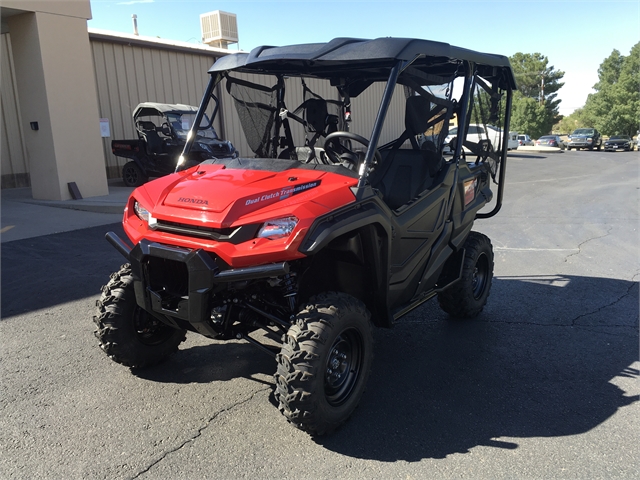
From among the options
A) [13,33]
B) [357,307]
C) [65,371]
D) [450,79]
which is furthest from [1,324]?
[13,33]

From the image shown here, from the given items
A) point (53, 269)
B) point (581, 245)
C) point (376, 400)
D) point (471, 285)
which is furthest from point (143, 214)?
point (581, 245)

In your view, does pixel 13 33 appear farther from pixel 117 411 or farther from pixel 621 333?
pixel 621 333

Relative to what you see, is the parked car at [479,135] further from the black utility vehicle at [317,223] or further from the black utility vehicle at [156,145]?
the black utility vehicle at [156,145]

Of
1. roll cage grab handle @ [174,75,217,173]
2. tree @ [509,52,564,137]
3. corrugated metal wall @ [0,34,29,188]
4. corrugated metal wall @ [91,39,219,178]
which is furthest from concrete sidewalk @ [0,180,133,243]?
tree @ [509,52,564,137]

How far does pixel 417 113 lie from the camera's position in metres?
4.19

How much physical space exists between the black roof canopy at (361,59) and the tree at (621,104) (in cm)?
5237

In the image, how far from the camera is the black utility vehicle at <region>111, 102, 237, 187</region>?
13383mm

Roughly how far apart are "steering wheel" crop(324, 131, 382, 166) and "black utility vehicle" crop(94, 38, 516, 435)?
11 millimetres

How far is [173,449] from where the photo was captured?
291 cm

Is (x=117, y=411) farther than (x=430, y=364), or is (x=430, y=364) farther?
(x=430, y=364)

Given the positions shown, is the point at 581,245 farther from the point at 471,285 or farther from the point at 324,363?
the point at 324,363

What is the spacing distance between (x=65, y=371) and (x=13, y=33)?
29.0ft

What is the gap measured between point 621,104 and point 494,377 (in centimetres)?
5490

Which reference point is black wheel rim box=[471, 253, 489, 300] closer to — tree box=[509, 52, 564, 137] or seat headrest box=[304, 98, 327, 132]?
seat headrest box=[304, 98, 327, 132]
